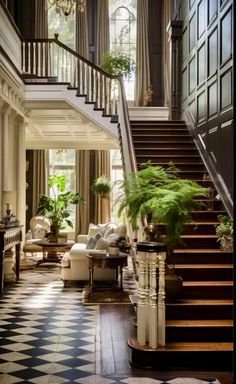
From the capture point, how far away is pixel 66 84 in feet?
40.9

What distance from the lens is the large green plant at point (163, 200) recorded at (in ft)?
19.5

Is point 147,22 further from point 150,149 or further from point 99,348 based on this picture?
point 99,348

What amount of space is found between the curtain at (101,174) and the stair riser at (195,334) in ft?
39.1

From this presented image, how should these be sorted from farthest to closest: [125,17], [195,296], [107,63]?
[125,17]
[107,63]
[195,296]

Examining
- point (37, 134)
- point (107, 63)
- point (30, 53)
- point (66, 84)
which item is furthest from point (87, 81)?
point (37, 134)

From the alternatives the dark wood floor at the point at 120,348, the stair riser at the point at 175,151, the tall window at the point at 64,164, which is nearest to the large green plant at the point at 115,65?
the tall window at the point at 64,164

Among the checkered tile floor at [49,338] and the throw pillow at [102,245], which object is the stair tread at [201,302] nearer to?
the checkered tile floor at [49,338]

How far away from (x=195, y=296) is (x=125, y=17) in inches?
513

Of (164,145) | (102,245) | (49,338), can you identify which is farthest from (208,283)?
(164,145)

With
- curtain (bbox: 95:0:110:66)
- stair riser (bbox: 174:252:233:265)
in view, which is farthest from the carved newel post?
curtain (bbox: 95:0:110:66)

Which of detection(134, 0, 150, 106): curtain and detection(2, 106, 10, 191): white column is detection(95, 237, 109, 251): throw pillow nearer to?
detection(2, 106, 10, 191): white column

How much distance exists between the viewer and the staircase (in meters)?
5.41

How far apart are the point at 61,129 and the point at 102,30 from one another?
347 cm

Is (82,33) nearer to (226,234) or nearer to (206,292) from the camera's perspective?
(226,234)
